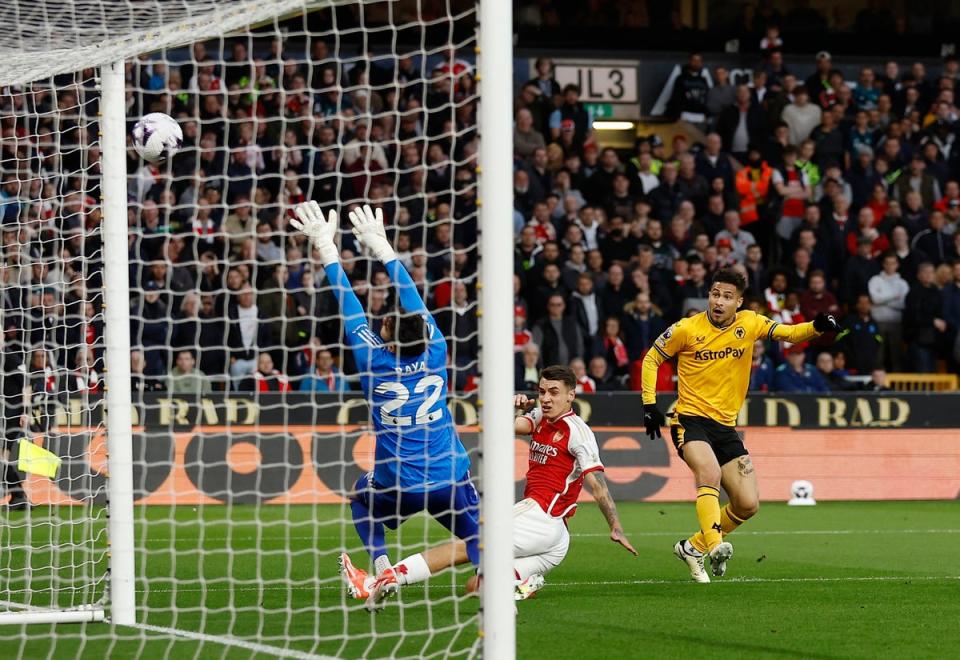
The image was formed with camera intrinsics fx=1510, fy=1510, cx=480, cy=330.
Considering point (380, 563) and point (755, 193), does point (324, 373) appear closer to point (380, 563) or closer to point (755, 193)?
point (755, 193)

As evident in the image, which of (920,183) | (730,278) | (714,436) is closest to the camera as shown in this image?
(730,278)

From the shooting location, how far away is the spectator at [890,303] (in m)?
19.8

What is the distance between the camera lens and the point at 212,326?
Result: 604 inches

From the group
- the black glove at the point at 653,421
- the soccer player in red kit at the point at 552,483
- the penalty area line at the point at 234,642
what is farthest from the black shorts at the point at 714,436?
the penalty area line at the point at 234,642

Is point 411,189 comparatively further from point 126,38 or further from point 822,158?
point 126,38

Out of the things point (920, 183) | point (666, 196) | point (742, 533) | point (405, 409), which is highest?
point (920, 183)

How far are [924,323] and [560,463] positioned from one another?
12.1 m

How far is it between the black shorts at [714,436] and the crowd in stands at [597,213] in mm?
4764

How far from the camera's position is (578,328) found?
17984 mm

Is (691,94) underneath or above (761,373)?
above

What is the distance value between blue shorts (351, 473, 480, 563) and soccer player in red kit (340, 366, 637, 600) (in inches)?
8.2

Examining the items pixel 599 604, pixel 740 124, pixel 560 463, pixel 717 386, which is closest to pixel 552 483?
pixel 560 463

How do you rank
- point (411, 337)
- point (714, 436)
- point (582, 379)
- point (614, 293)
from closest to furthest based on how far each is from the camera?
point (411, 337) → point (714, 436) → point (582, 379) → point (614, 293)

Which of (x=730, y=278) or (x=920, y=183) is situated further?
(x=920, y=183)
